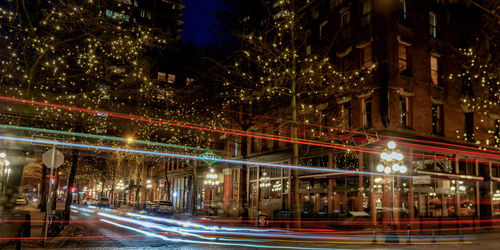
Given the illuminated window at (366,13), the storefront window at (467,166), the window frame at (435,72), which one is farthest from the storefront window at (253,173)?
the window frame at (435,72)

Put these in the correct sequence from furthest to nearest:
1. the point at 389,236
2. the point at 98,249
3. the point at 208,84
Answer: the point at 208,84, the point at 389,236, the point at 98,249

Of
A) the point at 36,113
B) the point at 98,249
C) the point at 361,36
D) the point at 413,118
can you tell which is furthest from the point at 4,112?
the point at 413,118

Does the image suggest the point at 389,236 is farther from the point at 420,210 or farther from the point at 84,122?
the point at 84,122

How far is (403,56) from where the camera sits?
23.7 meters

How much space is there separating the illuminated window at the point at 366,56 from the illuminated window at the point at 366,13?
1.60 meters

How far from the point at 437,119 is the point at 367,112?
5349mm

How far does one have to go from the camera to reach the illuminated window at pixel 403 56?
23409mm

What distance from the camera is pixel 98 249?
1256 cm

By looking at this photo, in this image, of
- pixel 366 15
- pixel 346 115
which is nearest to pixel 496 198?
pixel 346 115

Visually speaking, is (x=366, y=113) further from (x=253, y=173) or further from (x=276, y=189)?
(x=253, y=173)

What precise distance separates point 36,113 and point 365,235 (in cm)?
1858

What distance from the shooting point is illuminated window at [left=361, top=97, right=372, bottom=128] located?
23656mm

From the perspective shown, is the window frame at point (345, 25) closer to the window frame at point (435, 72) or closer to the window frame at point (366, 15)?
the window frame at point (366, 15)

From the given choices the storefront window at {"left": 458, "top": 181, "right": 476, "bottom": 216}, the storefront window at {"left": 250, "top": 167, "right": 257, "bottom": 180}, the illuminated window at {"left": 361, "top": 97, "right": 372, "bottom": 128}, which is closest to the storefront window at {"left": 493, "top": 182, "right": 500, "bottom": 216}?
the storefront window at {"left": 458, "top": 181, "right": 476, "bottom": 216}
